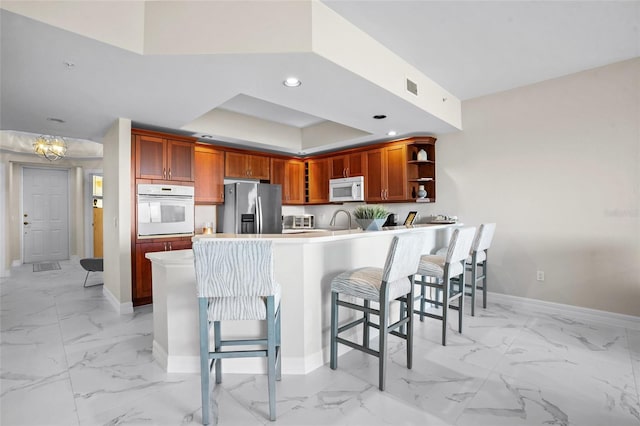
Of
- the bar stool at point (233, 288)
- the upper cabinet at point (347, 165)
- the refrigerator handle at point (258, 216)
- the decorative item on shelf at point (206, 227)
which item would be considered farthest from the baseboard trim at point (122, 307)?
the upper cabinet at point (347, 165)

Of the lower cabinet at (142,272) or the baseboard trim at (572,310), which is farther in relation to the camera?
the lower cabinet at (142,272)

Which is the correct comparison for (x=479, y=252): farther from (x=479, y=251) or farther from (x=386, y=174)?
(x=386, y=174)

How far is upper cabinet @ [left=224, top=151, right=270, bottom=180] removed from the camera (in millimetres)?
4898

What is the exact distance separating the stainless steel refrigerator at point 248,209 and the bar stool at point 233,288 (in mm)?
2983

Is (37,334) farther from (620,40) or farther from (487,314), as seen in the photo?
(620,40)

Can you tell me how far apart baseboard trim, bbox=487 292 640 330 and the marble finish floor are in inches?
3.6

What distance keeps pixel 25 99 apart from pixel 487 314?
5.22 meters

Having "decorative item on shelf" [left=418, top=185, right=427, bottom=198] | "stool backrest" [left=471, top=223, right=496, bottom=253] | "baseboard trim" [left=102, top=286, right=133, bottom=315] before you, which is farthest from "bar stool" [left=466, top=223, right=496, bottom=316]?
"baseboard trim" [left=102, top=286, right=133, bottom=315]

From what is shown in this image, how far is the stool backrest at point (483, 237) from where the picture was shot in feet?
11.3

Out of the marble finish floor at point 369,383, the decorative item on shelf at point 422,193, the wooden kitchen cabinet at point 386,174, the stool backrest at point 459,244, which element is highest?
the wooden kitchen cabinet at point 386,174

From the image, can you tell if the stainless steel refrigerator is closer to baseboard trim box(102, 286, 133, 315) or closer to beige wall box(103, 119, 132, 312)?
beige wall box(103, 119, 132, 312)

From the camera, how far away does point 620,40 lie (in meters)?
2.76

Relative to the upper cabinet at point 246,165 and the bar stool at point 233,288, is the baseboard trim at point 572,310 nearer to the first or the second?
the bar stool at point 233,288

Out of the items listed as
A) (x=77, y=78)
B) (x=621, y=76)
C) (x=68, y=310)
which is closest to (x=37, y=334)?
(x=68, y=310)
